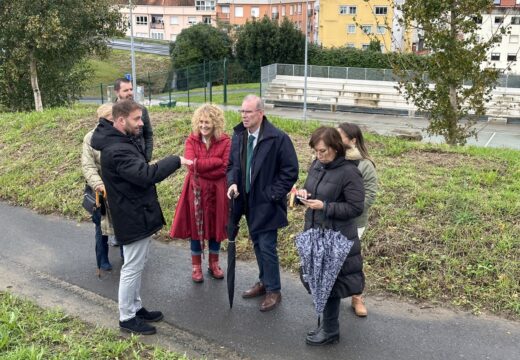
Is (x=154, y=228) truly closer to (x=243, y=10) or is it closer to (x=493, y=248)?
(x=493, y=248)

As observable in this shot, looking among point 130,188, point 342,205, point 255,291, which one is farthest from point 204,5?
point 342,205

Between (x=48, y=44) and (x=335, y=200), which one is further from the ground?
(x=48, y=44)

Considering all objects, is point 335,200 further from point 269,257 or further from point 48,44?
point 48,44

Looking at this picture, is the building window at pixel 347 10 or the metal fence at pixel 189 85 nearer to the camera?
the metal fence at pixel 189 85

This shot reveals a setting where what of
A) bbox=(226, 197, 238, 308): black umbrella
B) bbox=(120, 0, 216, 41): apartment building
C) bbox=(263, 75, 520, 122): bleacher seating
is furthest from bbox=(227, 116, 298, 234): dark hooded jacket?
bbox=(120, 0, 216, 41): apartment building

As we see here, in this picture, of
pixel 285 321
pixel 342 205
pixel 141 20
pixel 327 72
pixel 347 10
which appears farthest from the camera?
pixel 141 20

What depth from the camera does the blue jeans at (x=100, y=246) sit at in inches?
221

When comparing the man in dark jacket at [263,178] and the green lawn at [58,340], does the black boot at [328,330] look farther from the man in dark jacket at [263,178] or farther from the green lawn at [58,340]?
the green lawn at [58,340]

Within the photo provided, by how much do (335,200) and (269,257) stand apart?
1045mm

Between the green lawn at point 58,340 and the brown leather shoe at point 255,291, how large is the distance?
112 centimetres

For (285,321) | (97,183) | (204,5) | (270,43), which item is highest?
(204,5)

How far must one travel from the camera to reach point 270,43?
4981 centimetres

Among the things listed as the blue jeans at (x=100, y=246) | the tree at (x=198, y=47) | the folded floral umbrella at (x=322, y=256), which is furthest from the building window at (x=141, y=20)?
the folded floral umbrella at (x=322, y=256)

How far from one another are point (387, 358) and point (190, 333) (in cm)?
156
